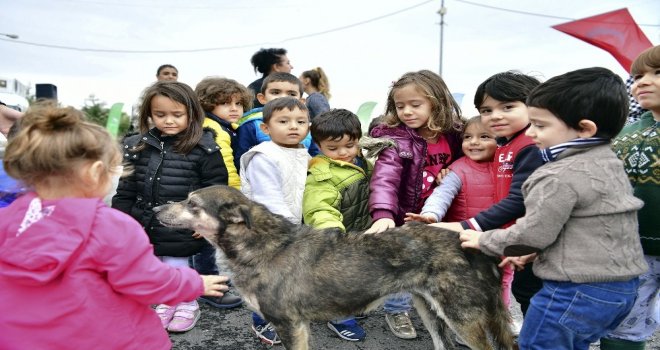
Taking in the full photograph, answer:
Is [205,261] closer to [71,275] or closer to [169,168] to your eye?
[169,168]

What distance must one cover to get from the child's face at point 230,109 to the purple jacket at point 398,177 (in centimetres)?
219

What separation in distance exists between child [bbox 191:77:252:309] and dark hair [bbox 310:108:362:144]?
111 cm

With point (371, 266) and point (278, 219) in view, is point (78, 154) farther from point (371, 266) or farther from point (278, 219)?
point (371, 266)

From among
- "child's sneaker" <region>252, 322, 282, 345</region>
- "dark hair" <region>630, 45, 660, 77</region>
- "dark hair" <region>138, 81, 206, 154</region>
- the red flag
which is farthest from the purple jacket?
the red flag

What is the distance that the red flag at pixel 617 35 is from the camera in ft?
38.8

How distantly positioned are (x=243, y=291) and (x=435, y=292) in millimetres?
1376

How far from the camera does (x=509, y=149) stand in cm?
339

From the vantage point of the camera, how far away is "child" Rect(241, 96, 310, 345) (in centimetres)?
373

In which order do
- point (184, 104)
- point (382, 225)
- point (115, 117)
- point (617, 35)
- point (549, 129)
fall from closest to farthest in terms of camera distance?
point (549, 129), point (382, 225), point (184, 104), point (617, 35), point (115, 117)

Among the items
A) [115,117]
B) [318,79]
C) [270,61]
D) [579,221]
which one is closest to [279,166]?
[579,221]

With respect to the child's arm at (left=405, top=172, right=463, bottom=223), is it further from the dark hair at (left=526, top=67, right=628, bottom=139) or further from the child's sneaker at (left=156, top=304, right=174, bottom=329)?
the child's sneaker at (left=156, top=304, right=174, bottom=329)

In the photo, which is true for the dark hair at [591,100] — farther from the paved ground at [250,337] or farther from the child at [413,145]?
the paved ground at [250,337]

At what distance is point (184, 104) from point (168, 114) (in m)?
0.18

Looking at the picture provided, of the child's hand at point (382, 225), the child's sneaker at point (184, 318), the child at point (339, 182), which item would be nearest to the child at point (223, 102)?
the child at point (339, 182)
